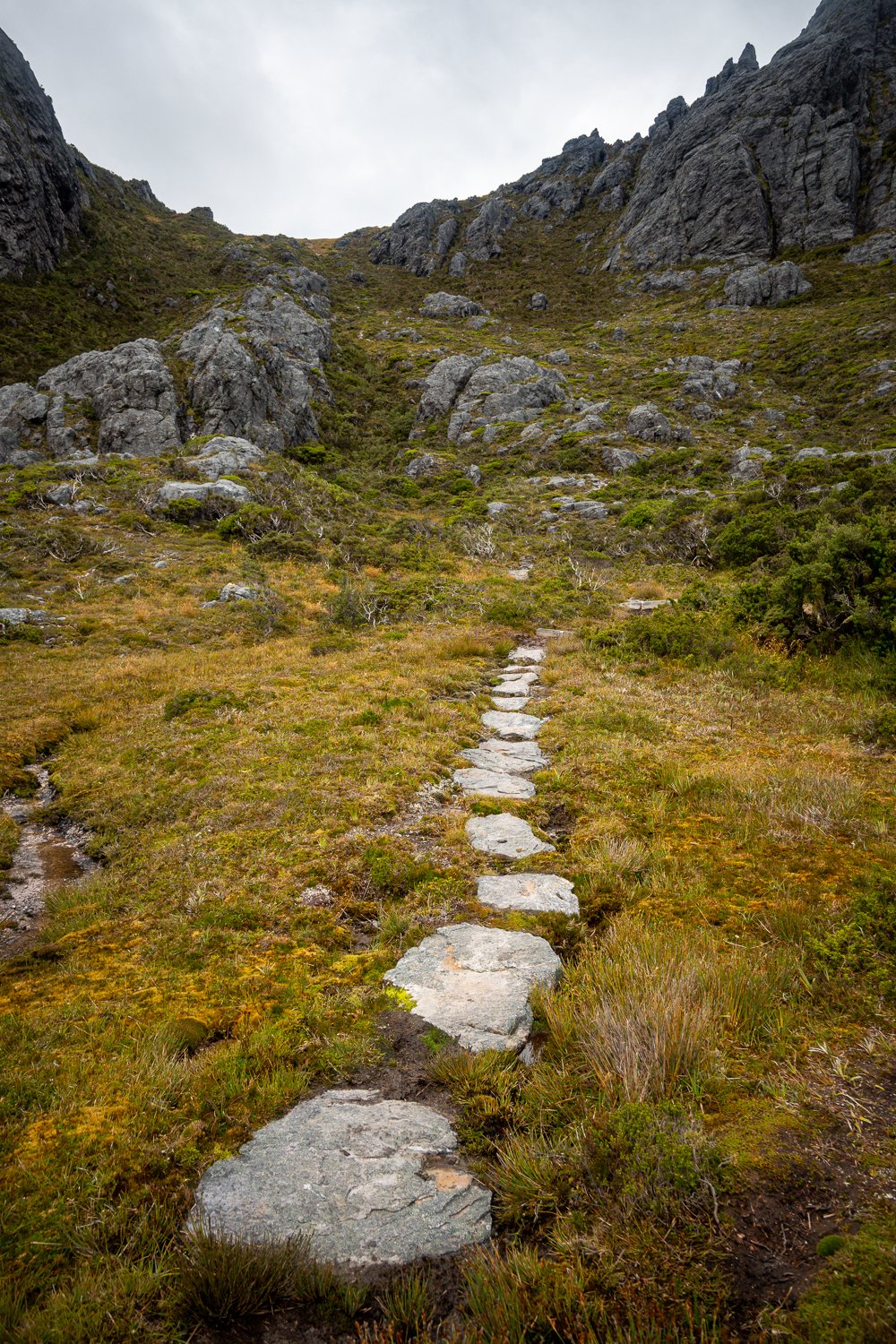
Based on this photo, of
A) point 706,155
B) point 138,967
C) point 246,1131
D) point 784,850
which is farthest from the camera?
point 706,155

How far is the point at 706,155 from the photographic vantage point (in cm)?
9881

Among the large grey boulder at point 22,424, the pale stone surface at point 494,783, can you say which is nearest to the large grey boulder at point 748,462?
the pale stone surface at point 494,783

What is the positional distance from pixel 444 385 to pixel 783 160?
85956mm

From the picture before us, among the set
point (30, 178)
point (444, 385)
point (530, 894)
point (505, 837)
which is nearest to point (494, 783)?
point (505, 837)

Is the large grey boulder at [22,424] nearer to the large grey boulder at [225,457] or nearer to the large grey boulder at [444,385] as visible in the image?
the large grey boulder at [225,457]

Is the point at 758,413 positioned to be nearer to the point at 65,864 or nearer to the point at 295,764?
the point at 295,764

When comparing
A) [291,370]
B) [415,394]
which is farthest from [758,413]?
[291,370]

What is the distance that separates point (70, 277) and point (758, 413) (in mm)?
87311

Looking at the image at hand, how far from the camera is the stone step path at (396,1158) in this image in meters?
2.79

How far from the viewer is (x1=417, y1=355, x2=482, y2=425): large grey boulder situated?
63.5 metres

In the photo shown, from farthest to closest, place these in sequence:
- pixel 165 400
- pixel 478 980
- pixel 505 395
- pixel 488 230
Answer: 1. pixel 488 230
2. pixel 505 395
3. pixel 165 400
4. pixel 478 980

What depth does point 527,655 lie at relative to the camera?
55.7ft

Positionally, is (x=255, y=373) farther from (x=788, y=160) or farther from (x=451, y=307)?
(x=788, y=160)

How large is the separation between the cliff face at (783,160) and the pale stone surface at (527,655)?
357 feet
